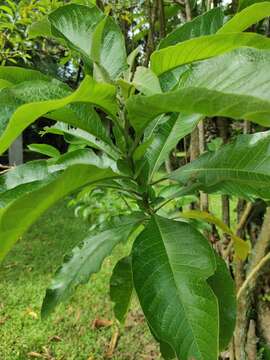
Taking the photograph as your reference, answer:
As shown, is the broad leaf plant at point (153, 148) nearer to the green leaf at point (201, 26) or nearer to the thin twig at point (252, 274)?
the green leaf at point (201, 26)

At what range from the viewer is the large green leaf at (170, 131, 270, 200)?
783 mm

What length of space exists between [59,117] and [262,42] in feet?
1.23

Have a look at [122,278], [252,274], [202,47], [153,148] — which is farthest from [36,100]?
[252,274]

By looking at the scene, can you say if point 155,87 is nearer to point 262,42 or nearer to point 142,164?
point 262,42

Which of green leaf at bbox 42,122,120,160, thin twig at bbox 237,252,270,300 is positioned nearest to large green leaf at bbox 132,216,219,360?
green leaf at bbox 42,122,120,160

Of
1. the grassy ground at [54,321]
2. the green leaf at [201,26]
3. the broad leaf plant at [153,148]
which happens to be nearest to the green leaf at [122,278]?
the broad leaf plant at [153,148]

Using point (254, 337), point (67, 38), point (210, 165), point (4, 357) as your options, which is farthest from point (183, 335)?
point (4, 357)

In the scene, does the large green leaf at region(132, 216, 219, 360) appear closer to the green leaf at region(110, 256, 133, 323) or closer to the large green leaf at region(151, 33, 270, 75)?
the green leaf at region(110, 256, 133, 323)

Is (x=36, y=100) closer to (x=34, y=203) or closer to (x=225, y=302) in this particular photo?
(x=34, y=203)

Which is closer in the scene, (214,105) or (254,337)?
(214,105)

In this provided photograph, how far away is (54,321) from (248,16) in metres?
2.72

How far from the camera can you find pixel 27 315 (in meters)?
3.09

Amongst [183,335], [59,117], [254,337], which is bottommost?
[254,337]

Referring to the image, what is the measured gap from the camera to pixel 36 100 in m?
0.66
